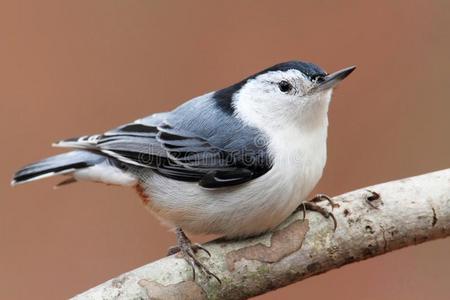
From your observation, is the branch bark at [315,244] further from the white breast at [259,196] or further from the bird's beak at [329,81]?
the bird's beak at [329,81]

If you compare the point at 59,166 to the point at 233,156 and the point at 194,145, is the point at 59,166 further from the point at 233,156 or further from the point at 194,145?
the point at 233,156

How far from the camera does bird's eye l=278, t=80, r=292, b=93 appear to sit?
164 cm

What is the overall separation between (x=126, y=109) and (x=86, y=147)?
0.97m

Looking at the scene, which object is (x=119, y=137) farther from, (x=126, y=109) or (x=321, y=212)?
(x=126, y=109)

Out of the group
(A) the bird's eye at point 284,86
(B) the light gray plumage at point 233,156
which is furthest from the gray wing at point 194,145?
(A) the bird's eye at point 284,86

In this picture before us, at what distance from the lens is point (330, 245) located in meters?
1.53

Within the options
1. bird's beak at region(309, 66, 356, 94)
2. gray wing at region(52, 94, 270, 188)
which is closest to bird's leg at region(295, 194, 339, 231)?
gray wing at region(52, 94, 270, 188)

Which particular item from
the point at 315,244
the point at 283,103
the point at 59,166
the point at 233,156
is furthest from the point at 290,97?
the point at 59,166

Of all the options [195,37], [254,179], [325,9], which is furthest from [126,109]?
[254,179]

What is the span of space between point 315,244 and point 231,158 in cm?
28

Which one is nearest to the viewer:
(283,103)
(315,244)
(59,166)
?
(315,244)

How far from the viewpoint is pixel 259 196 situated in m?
1.56

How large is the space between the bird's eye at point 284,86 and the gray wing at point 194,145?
4.9 inches

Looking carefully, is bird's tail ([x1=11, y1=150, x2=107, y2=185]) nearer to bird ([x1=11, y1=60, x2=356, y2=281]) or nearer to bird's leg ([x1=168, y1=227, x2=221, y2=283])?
bird ([x1=11, y1=60, x2=356, y2=281])
